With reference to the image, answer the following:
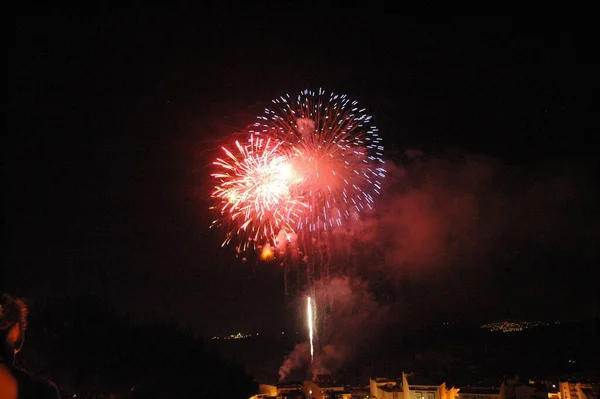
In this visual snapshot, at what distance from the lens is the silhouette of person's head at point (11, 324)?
2.36 m

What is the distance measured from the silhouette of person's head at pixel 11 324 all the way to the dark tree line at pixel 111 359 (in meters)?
14.7

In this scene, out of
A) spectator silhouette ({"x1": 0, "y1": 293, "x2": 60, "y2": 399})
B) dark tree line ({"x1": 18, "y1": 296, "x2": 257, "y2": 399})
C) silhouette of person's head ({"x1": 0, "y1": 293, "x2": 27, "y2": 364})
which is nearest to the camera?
spectator silhouette ({"x1": 0, "y1": 293, "x2": 60, "y2": 399})

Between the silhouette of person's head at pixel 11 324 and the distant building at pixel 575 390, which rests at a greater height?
the silhouette of person's head at pixel 11 324

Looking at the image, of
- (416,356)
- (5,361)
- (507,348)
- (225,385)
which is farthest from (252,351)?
(5,361)

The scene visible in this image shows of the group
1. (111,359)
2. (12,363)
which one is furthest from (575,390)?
(12,363)

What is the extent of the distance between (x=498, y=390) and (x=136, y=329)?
58.6 feet

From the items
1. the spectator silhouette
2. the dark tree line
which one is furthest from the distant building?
the spectator silhouette

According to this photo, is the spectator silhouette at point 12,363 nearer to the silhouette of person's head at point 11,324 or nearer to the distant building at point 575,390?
the silhouette of person's head at point 11,324

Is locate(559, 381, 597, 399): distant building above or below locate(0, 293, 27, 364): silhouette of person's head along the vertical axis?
below

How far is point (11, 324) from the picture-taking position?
2414mm

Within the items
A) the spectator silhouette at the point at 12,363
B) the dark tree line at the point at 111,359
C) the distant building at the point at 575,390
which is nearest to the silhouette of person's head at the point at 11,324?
the spectator silhouette at the point at 12,363

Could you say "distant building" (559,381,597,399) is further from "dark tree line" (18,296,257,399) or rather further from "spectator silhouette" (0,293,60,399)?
"spectator silhouette" (0,293,60,399)

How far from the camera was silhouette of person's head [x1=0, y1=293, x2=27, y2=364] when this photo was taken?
7.73 ft

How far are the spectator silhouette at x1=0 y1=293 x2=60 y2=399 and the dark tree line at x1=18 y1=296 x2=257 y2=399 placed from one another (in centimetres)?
1468
